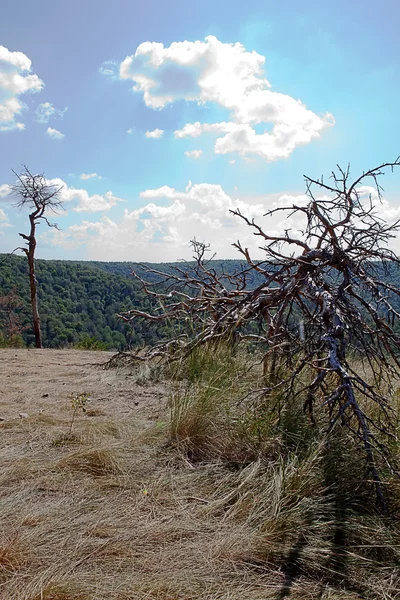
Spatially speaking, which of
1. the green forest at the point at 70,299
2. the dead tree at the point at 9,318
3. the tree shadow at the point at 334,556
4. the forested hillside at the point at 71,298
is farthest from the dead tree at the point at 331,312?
the forested hillside at the point at 71,298

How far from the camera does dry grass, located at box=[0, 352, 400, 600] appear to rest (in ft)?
4.70

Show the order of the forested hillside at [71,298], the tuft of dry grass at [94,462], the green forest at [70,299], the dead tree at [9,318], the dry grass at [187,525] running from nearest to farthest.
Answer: the dry grass at [187,525], the tuft of dry grass at [94,462], the dead tree at [9,318], the green forest at [70,299], the forested hillside at [71,298]

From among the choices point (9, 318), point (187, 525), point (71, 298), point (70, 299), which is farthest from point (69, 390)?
point (71, 298)

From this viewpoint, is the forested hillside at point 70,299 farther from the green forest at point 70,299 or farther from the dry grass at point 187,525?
the dry grass at point 187,525

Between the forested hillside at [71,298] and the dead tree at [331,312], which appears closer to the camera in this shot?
the dead tree at [331,312]

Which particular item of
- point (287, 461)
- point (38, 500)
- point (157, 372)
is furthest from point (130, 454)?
point (157, 372)

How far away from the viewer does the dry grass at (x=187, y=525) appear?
1433 mm

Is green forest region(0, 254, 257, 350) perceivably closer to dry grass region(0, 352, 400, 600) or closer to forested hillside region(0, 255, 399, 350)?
forested hillside region(0, 255, 399, 350)

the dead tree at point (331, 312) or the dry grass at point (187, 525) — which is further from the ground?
the dead tree at point (331, 312)

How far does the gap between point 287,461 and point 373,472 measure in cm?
41

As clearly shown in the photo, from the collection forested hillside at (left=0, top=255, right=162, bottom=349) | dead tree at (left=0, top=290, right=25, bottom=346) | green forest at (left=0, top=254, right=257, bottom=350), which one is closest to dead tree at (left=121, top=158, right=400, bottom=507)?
dead tree at (left=0, top=290, right=25, bottom=346)

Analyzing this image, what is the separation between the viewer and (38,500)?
203 cm

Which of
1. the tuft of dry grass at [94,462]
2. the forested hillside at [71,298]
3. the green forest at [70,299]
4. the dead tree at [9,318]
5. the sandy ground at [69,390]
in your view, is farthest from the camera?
the forested hillside at [71,298]

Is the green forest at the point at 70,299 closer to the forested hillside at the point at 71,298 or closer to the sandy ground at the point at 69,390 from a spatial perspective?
the forested hillside at the point at 71,298
